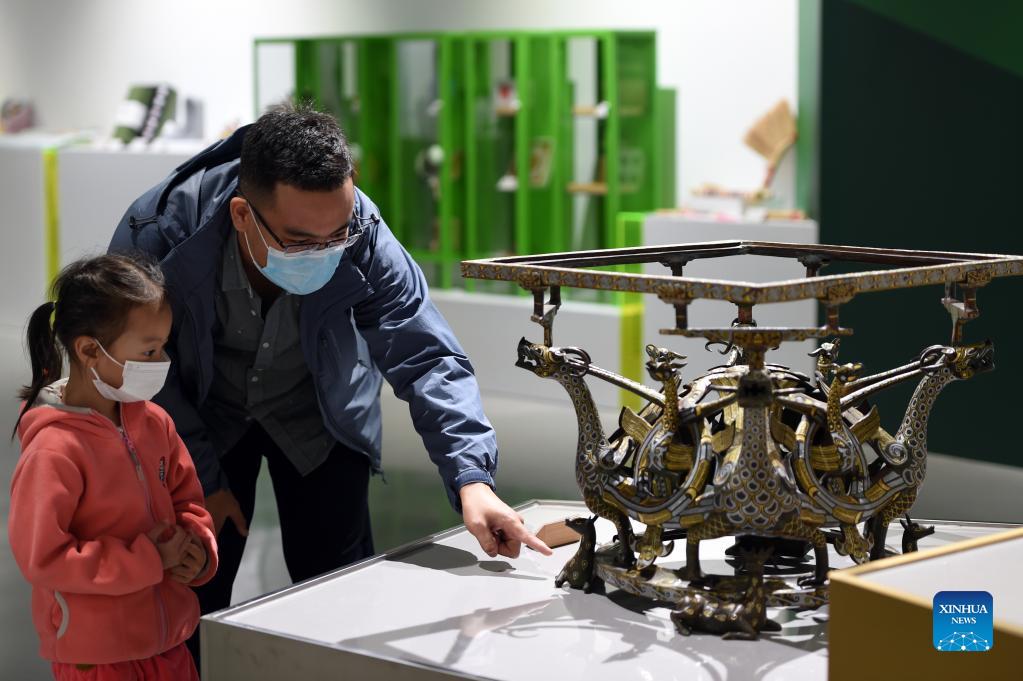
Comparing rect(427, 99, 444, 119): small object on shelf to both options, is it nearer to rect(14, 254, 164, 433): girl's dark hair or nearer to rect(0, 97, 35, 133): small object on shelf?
rect(0, 97, 35, 133): small object on shelf

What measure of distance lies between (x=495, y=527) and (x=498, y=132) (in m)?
5.50

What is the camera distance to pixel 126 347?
6.52 ft

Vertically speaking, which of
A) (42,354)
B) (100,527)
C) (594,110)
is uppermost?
(594,110)

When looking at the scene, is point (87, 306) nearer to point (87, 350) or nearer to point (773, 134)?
point (87, 350)

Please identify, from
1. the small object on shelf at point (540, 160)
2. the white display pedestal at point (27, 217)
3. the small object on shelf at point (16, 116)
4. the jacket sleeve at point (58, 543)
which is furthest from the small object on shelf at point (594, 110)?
the small object on shelf at point (16, 116)

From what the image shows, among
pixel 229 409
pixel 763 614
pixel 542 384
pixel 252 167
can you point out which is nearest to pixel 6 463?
pixel 542 384

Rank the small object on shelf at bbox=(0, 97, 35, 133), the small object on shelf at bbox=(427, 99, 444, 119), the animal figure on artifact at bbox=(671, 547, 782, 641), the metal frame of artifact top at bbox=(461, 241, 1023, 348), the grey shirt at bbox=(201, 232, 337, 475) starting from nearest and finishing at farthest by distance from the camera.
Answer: the metal frame of artifact top at bbox=(461, 241, 1023, 348)
the animal figure on artifact at bbox=(671, 547, 782, 641)
the grey shirt at bbox=(201, 232, 337, 475)
the small object on shelf at bbox=(427, 99, 444, 119)
the small object on shelf at bbox=(0, 97, 35, 133)

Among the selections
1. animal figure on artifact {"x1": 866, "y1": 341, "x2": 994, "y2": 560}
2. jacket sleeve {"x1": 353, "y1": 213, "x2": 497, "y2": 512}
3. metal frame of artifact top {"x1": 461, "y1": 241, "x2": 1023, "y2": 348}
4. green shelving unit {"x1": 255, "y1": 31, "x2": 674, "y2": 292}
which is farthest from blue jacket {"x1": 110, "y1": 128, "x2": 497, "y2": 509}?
green shelving unit {"x1": 255, "y1": 31, "x2": 674, "y2": 292}

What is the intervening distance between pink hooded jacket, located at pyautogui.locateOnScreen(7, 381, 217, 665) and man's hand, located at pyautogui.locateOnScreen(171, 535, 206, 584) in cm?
2

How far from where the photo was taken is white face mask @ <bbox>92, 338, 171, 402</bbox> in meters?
1.98

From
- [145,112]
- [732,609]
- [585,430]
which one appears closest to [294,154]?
[585,430]

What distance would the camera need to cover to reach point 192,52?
981 cm

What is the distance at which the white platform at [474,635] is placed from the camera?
1.72 meters

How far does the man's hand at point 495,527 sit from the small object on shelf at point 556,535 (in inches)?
8.0
